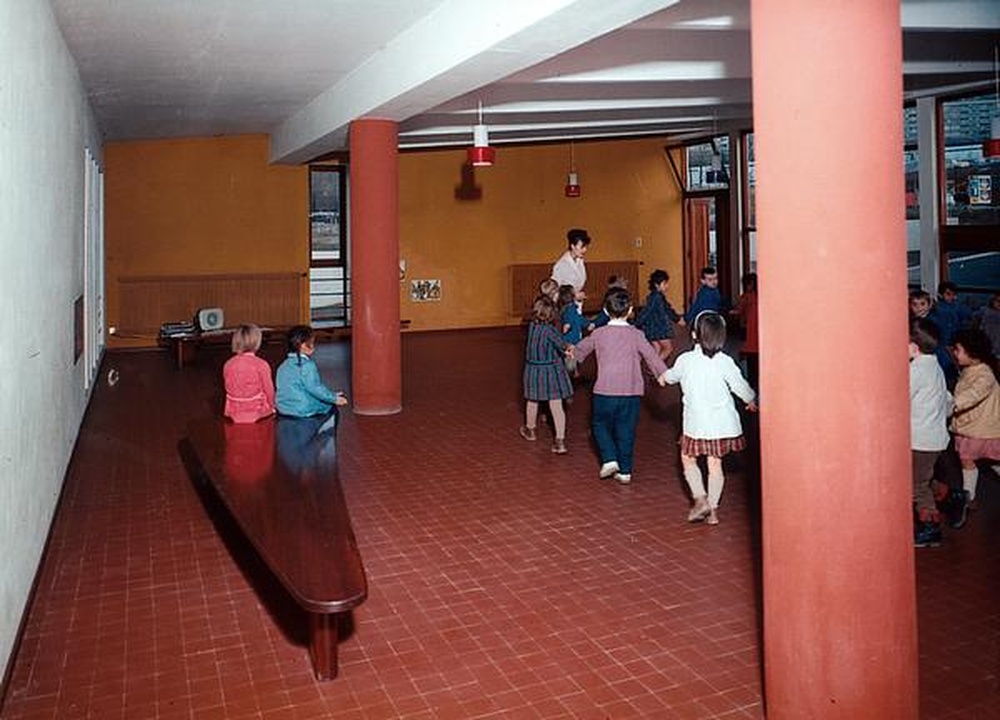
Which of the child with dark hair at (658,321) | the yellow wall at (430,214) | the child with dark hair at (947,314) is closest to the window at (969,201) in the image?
the child with dark hair at (947,314)

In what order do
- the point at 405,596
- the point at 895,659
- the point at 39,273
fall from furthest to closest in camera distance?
the point at 39,273, the point at 405,596, the point at 895,659

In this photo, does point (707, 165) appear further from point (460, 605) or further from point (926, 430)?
point (460, 605)

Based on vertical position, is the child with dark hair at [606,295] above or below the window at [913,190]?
below

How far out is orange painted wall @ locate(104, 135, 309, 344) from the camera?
46.9 feet

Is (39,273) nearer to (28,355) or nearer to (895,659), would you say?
(28,355)

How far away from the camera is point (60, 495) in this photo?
19.8 feet

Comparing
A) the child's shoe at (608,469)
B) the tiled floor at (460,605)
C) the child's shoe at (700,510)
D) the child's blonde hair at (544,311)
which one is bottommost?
the tiled floor at (460,605)

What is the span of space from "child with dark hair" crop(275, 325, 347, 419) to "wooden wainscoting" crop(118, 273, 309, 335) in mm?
9129

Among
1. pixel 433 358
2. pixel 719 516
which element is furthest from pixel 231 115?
pixel 719 516

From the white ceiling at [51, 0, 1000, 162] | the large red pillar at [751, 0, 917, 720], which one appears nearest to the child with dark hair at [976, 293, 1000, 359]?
the white ceiling at [51, 0, 1000, 162]

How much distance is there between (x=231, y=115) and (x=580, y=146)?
8267mm

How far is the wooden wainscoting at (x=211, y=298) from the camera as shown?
568 inches

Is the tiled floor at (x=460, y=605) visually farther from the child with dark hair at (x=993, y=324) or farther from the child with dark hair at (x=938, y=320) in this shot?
the child with dark hair at (x=993, y=324)

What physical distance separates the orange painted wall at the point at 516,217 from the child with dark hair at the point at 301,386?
414 inches
